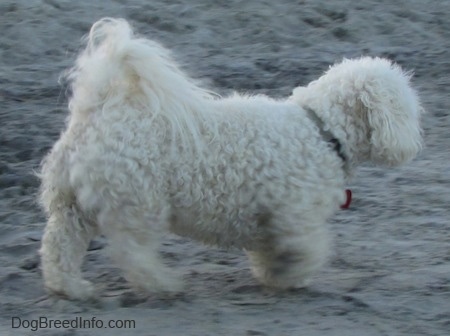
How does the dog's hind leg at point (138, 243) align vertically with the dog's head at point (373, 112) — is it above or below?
below

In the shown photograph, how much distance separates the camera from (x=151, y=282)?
4957mm

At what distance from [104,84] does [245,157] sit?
2.44ft

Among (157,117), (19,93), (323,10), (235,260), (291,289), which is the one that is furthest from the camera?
(323,10)

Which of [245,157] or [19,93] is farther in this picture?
[19,93]

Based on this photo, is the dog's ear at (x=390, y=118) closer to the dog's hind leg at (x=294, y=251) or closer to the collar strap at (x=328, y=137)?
the collar strap at (x=328, y=137)

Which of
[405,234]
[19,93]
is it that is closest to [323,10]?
[19,93]

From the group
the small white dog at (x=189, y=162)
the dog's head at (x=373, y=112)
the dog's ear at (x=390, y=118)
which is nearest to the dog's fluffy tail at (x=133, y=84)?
the small white dog at (x=189, y=162)

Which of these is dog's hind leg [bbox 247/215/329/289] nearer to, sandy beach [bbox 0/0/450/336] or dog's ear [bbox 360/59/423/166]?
sandy beach [bbox 0/0/450/336]

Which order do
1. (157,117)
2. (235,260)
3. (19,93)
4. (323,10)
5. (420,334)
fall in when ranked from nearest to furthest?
(420,334)
(157,117)
(235,260)
(19,93)
(323,10)

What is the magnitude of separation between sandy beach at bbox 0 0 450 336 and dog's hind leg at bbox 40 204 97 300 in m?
0.09

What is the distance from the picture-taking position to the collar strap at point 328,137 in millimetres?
5202

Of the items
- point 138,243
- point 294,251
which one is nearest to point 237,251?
point 294,251

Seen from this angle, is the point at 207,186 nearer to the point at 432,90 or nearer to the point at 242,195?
the point at 242,195

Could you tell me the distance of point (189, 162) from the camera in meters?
4.89
